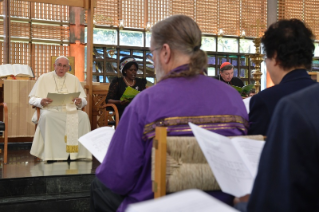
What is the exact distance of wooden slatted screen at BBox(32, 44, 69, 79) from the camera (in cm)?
1200

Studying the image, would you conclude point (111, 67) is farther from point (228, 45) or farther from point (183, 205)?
point (183, 205)

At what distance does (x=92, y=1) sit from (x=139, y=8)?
718cm

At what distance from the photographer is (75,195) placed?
4285 millimetres

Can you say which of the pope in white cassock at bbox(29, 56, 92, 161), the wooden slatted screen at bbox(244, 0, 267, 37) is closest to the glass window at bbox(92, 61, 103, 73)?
the wooden slatted screen at bbox(244, 0, 267, 37)

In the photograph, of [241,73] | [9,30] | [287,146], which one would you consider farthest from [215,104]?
[241,73]

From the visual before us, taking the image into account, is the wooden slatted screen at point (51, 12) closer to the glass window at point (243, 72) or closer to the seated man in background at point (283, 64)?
the glass window at point (243, 72)

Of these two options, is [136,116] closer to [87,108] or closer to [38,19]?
[87,108]

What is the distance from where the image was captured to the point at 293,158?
81 centimetres

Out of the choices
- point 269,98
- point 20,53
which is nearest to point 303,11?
point 20,53

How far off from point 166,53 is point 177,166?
0.58 m

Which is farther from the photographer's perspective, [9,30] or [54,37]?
→ [54,37]

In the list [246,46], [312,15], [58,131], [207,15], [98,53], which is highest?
[312,15]

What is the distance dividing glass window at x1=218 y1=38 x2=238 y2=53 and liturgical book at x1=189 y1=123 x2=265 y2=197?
13.7m

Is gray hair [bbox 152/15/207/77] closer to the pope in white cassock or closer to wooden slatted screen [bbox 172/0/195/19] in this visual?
the pope in white cassock
